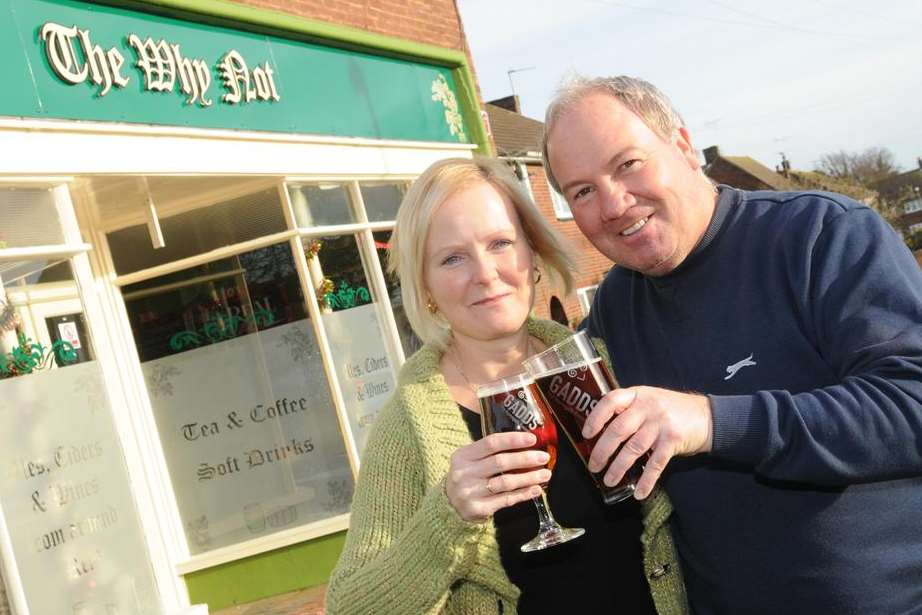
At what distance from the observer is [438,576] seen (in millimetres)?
1957

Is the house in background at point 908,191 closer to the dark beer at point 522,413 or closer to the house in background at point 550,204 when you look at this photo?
the house in background at point 550,204

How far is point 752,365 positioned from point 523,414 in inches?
22.4

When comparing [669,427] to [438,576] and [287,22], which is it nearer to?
[438,576]

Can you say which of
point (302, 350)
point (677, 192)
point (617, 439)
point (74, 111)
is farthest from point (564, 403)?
point (302, 350)

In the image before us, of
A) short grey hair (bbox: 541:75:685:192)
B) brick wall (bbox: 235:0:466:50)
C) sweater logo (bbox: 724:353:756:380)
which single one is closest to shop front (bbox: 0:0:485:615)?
brick wall (bbox: 235:0:466:50)

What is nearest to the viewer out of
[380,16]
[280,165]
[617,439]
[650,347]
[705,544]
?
[617,439]

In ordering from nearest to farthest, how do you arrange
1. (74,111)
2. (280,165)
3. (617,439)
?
(617,439) → (74,111) → (280,165)

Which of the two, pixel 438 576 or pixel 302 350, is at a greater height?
pixel 302 350

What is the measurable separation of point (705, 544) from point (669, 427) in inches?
25.6

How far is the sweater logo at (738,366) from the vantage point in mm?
2070

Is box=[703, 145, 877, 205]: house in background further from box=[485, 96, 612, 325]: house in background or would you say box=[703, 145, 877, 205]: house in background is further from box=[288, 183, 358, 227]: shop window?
box=[288, 183, 358, 227]: shop window

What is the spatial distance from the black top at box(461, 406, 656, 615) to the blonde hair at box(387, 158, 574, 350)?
0.43 m

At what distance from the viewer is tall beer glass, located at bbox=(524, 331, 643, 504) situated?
1868 millimetres

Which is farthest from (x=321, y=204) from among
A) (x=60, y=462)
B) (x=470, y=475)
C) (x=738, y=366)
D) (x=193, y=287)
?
(x=470, y=475)
